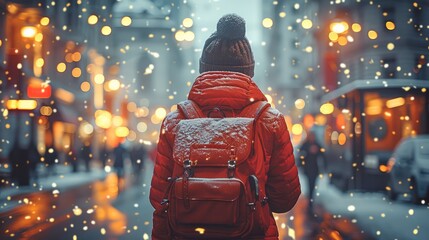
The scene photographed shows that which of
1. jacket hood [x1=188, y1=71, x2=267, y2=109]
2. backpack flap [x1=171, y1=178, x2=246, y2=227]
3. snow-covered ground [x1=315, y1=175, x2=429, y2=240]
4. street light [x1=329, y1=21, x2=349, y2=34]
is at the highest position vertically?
street light [x1=329, y1=21, x2=349, y2=34]

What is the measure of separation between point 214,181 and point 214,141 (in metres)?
0.18

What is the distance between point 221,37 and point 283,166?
770 millimetres

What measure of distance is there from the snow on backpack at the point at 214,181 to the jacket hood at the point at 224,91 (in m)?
0.15

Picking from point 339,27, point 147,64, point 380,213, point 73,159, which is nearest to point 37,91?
point 339,27

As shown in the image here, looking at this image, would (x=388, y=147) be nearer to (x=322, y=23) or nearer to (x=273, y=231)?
(x=273, y=231)

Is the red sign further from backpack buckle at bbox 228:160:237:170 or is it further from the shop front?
backpack buckle at bbox 228:160:237:170

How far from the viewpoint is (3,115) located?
29.1 m

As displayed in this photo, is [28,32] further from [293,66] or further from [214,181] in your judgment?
[293,66]

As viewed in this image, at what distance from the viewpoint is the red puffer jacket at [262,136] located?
272 cm

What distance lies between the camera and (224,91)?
2.78 m

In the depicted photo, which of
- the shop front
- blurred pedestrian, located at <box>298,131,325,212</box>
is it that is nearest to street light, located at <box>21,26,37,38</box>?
blurred pedestrian, located at <box>298,131,325,212</box>

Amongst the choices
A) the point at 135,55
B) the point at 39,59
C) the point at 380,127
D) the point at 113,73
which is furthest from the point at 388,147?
the point at 135,55

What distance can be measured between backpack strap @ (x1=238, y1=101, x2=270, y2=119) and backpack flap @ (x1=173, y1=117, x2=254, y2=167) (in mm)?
97

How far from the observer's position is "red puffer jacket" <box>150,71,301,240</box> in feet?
8.91
